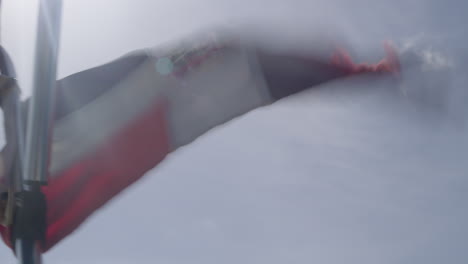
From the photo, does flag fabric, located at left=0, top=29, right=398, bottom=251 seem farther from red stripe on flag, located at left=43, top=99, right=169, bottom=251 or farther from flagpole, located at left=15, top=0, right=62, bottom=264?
flagpole, located at left=15, top=0, right=62, bottom=264

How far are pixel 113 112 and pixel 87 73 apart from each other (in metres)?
0.47

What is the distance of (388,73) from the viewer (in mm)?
3799

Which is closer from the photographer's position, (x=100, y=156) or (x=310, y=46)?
(x=310, y=46)

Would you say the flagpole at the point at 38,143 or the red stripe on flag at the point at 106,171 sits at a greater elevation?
the red stripe on flag at the point at 106,171

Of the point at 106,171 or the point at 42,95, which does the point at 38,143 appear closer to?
the point at 42,95

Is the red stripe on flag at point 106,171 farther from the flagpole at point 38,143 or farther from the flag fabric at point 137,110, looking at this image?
the flagpole at point 38,143

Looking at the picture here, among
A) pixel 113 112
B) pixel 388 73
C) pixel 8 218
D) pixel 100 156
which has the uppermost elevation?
pixel 113 112

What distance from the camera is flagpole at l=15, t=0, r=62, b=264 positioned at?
2.54 metres

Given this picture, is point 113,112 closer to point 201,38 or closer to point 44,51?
point 201,38

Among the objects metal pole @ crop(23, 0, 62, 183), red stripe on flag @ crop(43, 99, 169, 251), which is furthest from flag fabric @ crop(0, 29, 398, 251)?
metal pole @ crop(23, 0, 62, 183)

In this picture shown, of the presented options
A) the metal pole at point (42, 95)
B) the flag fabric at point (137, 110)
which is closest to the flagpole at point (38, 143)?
the metal pole at point (42, 95)

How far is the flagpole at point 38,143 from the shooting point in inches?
100.0

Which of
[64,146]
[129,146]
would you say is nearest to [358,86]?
[129,146]

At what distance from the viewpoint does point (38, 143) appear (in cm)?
262
